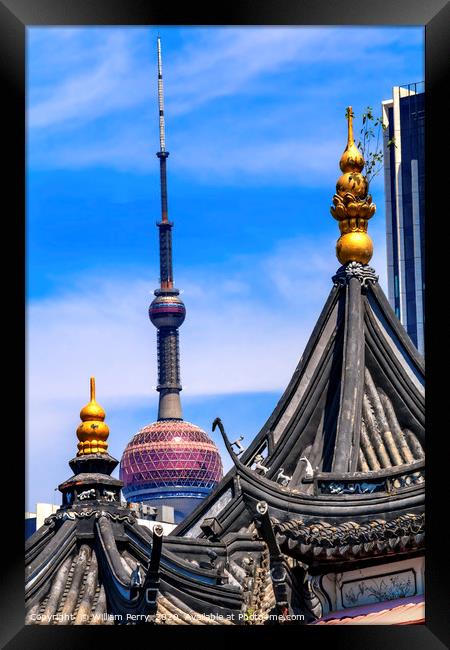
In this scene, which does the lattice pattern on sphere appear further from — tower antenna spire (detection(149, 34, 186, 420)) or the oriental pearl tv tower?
tower antenna spire (detection(149, 34, 186, 420))

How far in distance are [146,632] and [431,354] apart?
340cm

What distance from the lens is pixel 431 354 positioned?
15.2 m

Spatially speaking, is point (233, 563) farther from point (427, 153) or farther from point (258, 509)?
point (427, 153)

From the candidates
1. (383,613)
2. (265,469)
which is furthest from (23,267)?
(265,469)

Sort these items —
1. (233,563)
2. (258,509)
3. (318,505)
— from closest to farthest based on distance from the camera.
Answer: (258,509) → (318,505) → (233,563)

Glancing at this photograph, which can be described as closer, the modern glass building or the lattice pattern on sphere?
the modern glass building

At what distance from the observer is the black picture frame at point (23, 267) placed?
14.9 metres

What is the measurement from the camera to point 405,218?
313 feet

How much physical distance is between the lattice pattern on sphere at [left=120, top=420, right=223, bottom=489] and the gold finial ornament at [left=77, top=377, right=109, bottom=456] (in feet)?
441

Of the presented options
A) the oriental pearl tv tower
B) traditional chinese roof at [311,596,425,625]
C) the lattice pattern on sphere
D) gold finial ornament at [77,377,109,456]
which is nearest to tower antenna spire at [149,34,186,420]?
the oriental pearl tv tower

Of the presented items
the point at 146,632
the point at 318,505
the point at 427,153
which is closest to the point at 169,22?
the point at 427,153

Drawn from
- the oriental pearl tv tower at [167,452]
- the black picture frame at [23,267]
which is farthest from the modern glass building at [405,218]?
the black picture frame at [23,267]

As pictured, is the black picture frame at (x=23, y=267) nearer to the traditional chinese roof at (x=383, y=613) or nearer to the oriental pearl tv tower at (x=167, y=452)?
the traditional chinese roof at (x=383, y=613)

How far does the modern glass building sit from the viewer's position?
9412 cm
